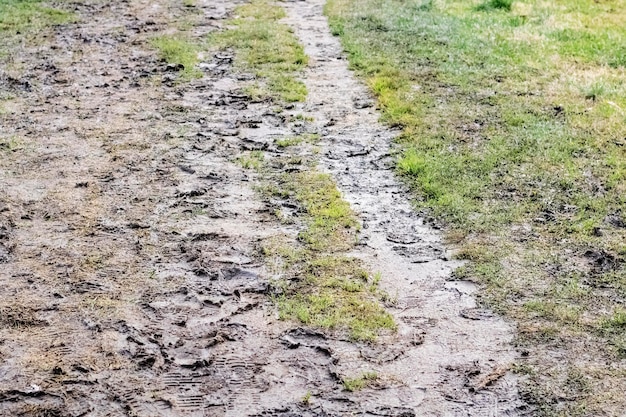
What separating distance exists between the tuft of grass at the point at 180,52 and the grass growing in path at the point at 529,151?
74.7 inches

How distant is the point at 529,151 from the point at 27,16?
7902 mm

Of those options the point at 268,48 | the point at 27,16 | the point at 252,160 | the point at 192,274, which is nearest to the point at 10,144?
the point at 252,160

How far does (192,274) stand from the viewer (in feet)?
17.2

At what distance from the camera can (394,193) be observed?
6363mm

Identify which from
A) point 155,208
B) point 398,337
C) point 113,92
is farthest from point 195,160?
point 398,337

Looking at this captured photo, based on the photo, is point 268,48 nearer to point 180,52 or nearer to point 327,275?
point 180,52

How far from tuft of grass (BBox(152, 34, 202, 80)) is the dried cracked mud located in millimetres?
653

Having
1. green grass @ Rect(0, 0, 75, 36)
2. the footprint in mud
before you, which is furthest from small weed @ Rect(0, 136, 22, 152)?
green grass @ Rect(0, 0, 75, 36)

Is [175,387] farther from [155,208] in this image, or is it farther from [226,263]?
[155,208]

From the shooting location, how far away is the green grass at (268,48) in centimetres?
893

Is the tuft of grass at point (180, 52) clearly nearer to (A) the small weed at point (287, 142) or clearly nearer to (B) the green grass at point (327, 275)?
(A) the small weed at point (287, 142)

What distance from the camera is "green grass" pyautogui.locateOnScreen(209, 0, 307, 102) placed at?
29.3ft

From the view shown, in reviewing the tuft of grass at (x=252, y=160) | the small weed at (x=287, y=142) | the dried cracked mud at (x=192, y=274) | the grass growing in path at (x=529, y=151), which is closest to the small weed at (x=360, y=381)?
the dried cracked mud at (x=192, y=274)

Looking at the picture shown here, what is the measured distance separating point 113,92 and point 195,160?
227 centimetres
